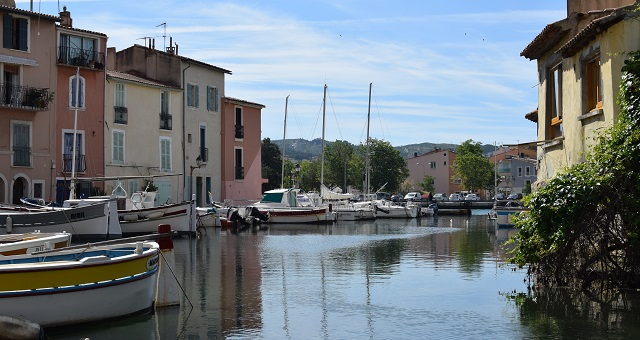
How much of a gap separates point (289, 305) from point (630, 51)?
8837 millimetres

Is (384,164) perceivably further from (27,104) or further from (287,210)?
(27,104)

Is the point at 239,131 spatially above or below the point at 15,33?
below

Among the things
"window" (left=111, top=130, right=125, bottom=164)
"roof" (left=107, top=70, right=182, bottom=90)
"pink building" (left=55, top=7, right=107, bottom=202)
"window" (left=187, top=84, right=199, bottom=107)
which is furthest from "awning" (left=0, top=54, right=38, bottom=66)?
"window" (left=187, top=84, right=199, bottom=107)

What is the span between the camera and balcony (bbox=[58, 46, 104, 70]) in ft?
148

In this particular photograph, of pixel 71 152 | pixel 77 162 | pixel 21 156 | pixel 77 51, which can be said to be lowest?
pixel 77 162

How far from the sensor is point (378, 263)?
2656 centimetres

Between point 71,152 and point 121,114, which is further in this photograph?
point 121,114

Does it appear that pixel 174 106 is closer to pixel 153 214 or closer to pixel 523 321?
pixel 153 214

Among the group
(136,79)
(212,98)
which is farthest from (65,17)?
(212,98)

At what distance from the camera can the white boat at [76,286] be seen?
12.7m

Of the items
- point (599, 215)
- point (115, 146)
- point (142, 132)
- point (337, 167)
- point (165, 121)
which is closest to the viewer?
point (599, 215)

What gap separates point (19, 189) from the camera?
140ft

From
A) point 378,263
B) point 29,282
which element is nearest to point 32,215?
point 378,263

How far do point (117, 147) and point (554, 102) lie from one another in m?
31.5
